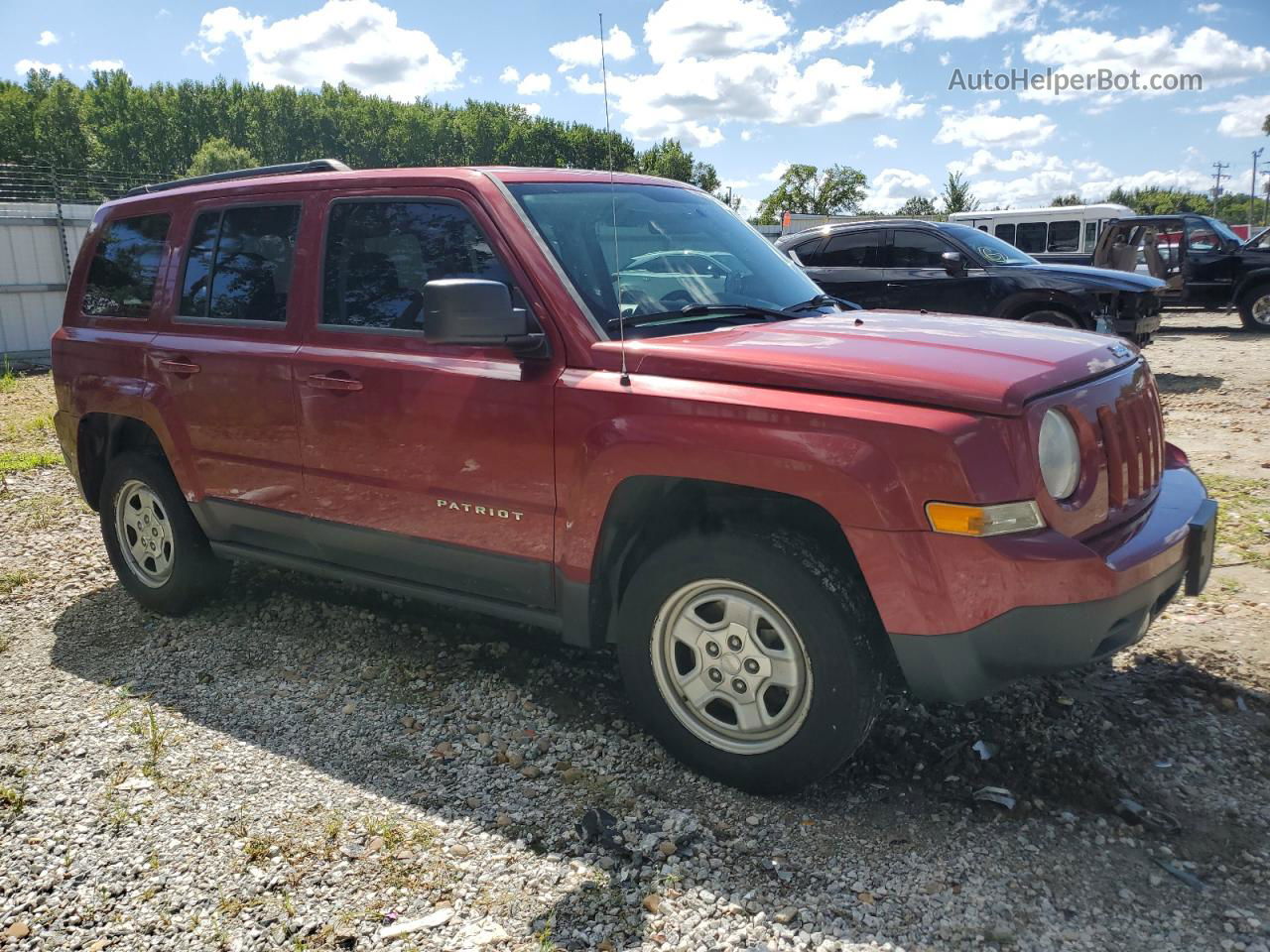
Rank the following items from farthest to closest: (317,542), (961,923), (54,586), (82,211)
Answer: (82,211) → (54,586) → (317,542) → (961,923)

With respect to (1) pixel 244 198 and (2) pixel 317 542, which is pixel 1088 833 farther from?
(1) pixel 244 198

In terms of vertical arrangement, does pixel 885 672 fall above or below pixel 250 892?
above

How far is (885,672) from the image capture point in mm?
2984

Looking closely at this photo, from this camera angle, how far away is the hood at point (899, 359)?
2703mm

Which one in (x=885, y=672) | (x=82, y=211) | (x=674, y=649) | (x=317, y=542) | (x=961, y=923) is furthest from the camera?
(x=82, y=211)

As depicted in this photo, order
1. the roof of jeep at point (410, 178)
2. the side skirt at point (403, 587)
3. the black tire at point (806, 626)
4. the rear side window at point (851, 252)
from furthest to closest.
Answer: the rear side window at point (851, 252) < the roof of jeep at point (410, 178) < the side skirt at point (403, 587) < the black tire at point (806, 626)

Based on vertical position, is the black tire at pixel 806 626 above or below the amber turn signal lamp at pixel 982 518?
below

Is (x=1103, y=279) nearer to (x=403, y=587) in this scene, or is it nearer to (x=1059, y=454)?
(x=1059, y=454)

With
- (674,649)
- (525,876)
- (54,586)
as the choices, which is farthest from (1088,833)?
(54,586)

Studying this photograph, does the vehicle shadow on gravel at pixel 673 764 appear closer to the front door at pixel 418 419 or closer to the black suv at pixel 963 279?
the front door at pixel 418 419

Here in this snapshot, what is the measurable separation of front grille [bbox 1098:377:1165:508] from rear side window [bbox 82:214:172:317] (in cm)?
399

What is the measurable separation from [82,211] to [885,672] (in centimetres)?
1804

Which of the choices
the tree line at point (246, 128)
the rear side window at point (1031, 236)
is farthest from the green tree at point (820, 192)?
the rear side window at point (1031, 236)

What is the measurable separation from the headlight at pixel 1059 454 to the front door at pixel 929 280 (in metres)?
8.48
